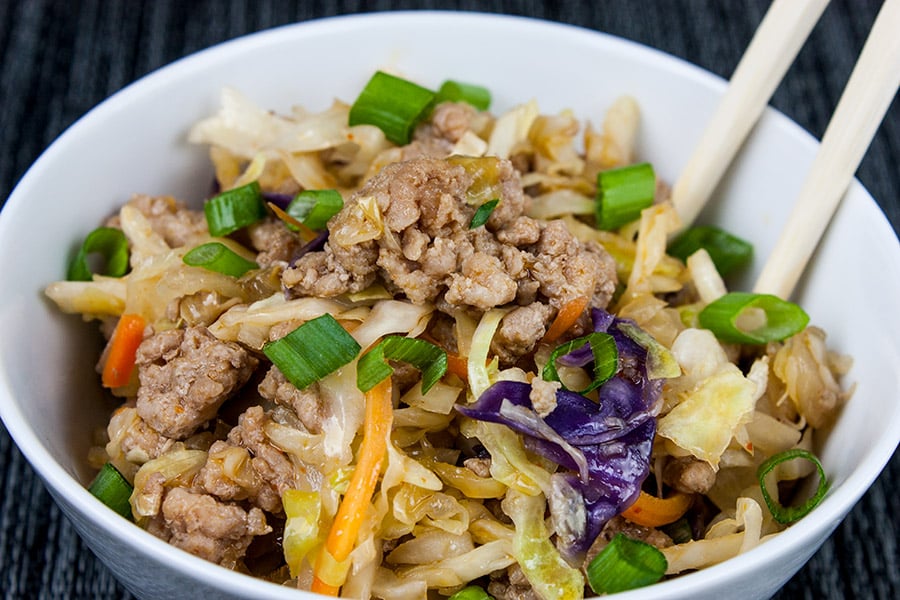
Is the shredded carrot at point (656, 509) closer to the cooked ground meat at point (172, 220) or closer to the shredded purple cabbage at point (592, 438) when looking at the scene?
the shredded purple cabbage at point (592, 438)

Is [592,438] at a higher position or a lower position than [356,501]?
higher

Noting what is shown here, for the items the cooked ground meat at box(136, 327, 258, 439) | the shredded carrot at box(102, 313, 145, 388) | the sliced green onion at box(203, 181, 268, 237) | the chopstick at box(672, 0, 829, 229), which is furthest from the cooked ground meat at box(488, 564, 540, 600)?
the chopstick at box(672, 0, 829, 229)

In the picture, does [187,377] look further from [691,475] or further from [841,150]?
[841,150]

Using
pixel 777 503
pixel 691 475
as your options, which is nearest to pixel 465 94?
pixel 691 475

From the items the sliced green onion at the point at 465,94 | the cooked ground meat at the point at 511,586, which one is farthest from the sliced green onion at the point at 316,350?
the sliced green onion at the point at 465,94

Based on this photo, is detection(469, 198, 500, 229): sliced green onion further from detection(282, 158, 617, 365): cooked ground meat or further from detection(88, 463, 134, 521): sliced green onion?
detection(88, 463, 134, 521): sliced green onion

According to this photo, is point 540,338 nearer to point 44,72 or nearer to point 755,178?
point 755,178

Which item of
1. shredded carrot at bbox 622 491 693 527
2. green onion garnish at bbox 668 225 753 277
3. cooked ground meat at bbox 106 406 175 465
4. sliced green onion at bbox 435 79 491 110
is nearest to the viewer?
shredded carrot at bbox 622 491 693 527
